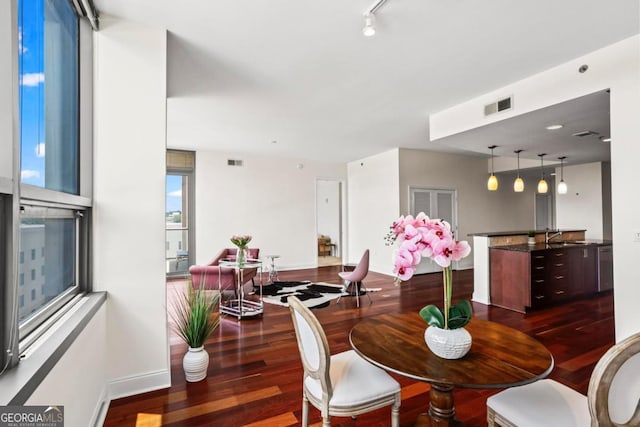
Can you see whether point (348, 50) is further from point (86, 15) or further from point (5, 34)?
point (5, 34)

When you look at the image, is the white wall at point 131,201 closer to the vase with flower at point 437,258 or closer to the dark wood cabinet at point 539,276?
the vase with flower at point 437,258

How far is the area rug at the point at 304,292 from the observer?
15.6 feet

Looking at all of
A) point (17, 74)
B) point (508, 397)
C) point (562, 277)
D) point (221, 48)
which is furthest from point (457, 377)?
point (562, 277)

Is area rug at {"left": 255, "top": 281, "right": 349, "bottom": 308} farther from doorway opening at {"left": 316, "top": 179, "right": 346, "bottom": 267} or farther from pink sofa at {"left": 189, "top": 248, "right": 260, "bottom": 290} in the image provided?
doorway opening at {"left": 316, "top": 179, "right": 346, "bottom": 267}

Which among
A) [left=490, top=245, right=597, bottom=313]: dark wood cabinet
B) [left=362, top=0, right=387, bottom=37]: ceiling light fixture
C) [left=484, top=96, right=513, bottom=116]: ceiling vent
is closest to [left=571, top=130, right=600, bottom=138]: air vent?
[left=484, top=96, right=513, bottom=116]: ceiling vent

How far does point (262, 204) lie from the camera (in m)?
7.40

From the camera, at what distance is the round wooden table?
1.26m

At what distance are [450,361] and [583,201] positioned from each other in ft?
25.2

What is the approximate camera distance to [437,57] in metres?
2.89

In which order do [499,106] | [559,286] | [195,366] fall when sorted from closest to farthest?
[195,366]
[499,106]
[559,286]

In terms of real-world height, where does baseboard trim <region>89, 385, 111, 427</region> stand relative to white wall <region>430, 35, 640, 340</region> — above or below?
below

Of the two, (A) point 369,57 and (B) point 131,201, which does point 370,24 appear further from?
(B) point 131,201

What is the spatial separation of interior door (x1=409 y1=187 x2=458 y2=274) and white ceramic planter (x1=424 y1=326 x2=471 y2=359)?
18.1 feet

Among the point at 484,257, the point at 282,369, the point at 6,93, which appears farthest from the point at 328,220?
the point at 6,93
